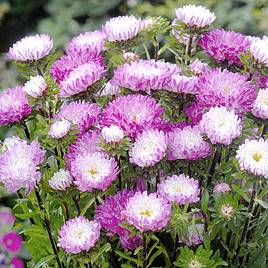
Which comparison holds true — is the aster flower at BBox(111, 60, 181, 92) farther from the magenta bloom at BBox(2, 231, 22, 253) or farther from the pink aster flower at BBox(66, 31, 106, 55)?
the magenta bloom at BBox(2, 231, 22, 253)

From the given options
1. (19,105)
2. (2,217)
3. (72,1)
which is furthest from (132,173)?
(72,1)

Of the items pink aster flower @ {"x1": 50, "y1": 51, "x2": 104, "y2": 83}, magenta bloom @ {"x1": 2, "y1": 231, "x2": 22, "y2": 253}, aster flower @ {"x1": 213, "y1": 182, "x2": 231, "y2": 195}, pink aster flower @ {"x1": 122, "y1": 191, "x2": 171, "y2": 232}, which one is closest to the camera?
pink aster flower @ {"x1": 122, "y1": 191, "x2": 171, "y2": 232}

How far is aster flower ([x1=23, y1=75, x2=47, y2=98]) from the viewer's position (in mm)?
922

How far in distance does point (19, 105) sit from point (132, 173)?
0.18m

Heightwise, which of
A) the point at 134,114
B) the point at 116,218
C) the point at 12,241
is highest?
the point at 134,114

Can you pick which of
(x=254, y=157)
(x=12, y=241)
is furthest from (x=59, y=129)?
(x=12, y=241)

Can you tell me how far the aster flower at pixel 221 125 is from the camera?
2.71 feet

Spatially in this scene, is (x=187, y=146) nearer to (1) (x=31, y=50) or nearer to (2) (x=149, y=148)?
(2) (x=149, y=148)

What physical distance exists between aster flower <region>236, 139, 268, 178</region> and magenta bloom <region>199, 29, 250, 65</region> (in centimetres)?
19

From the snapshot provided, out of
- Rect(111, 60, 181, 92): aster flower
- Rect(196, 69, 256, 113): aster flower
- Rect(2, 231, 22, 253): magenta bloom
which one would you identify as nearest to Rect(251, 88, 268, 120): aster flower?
Rect(196, 69, 256, 113): aster flower

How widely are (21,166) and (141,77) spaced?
0.66 feet

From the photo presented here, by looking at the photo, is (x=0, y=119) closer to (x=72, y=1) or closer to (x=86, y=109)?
(x=86, y=109)

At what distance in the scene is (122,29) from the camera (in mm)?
996

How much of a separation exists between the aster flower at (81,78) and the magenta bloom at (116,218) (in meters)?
0.16
